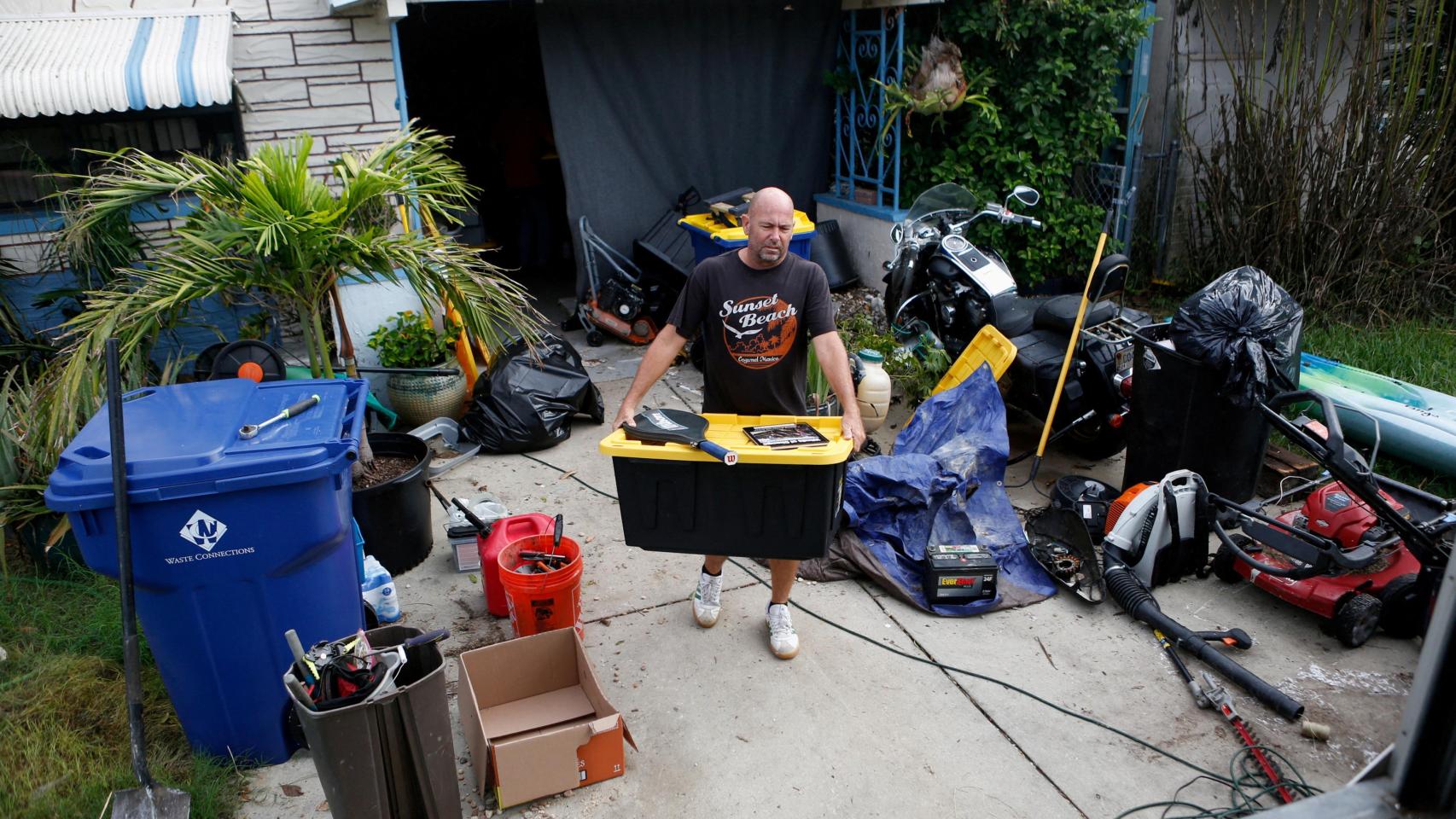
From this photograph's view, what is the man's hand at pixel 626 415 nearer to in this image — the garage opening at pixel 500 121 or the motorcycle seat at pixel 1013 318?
the motorcycle seat at pixel 1013 318

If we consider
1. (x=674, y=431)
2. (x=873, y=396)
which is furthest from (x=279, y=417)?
(x=873, y=396)

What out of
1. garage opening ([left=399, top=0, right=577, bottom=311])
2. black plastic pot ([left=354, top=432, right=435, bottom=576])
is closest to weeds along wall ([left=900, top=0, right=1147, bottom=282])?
garage opening ([left=399, top=0, right=577, bottom=311])

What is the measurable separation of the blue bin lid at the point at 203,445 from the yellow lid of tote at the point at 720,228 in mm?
3736

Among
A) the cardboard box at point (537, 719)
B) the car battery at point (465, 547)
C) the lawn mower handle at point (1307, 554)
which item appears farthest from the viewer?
the car battery at point (465, 547)

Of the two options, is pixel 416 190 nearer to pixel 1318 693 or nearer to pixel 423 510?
pixel 423 510

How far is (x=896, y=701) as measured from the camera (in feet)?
11.5

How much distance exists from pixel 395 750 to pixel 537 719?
2.40ft

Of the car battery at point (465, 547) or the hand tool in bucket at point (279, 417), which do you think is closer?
the hand tool in bucket at point (279, 417)

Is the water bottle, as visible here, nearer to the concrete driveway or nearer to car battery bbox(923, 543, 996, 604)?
the concrete driveway

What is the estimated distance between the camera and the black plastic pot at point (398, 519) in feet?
13.9

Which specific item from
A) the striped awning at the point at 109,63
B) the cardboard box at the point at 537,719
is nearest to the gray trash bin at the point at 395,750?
the cardboard box at the point at 537,719

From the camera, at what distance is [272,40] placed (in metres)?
5.96

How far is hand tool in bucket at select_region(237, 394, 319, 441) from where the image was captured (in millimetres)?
3008

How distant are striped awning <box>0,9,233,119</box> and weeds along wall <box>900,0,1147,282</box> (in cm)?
499
